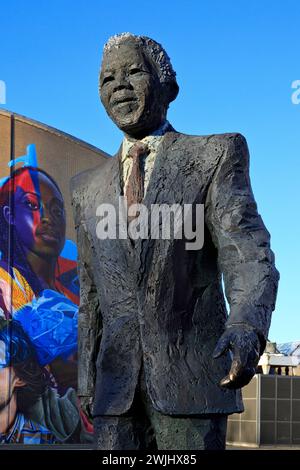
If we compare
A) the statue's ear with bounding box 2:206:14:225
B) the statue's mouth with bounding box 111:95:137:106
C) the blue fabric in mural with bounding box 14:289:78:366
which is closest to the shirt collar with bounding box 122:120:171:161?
the statue's mouth with bounding box 111:95:137:106

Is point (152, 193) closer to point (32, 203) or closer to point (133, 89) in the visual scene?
point (133, 89)

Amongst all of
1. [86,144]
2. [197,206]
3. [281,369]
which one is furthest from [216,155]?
[86,144]

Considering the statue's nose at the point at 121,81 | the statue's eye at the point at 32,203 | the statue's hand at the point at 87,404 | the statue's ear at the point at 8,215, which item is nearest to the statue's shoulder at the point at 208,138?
the statue's nose at the point at 121,81

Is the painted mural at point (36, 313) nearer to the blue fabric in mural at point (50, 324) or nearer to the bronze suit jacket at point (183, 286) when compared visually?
the blue fabric in mural at point (50, 324)

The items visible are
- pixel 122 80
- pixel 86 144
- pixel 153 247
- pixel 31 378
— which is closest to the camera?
pixel 153 247

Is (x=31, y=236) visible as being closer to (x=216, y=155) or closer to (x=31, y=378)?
(x=31, y=378)

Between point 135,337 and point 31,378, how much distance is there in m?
28.3

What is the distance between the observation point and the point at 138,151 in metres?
3.26

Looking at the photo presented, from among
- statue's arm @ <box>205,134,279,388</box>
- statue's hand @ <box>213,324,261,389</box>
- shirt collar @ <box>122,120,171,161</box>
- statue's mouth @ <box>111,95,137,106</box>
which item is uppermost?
statue's mouth @ <box>111,95,137,106</box>

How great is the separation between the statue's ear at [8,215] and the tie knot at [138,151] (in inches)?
1126

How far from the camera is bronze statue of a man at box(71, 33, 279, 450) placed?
9.75ft

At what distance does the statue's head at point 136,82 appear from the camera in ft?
10.7

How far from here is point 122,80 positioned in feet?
10.8

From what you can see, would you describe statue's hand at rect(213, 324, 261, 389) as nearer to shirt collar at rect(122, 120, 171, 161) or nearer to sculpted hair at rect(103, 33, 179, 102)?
shirt collar at rect(122, 120, 171, 161)
